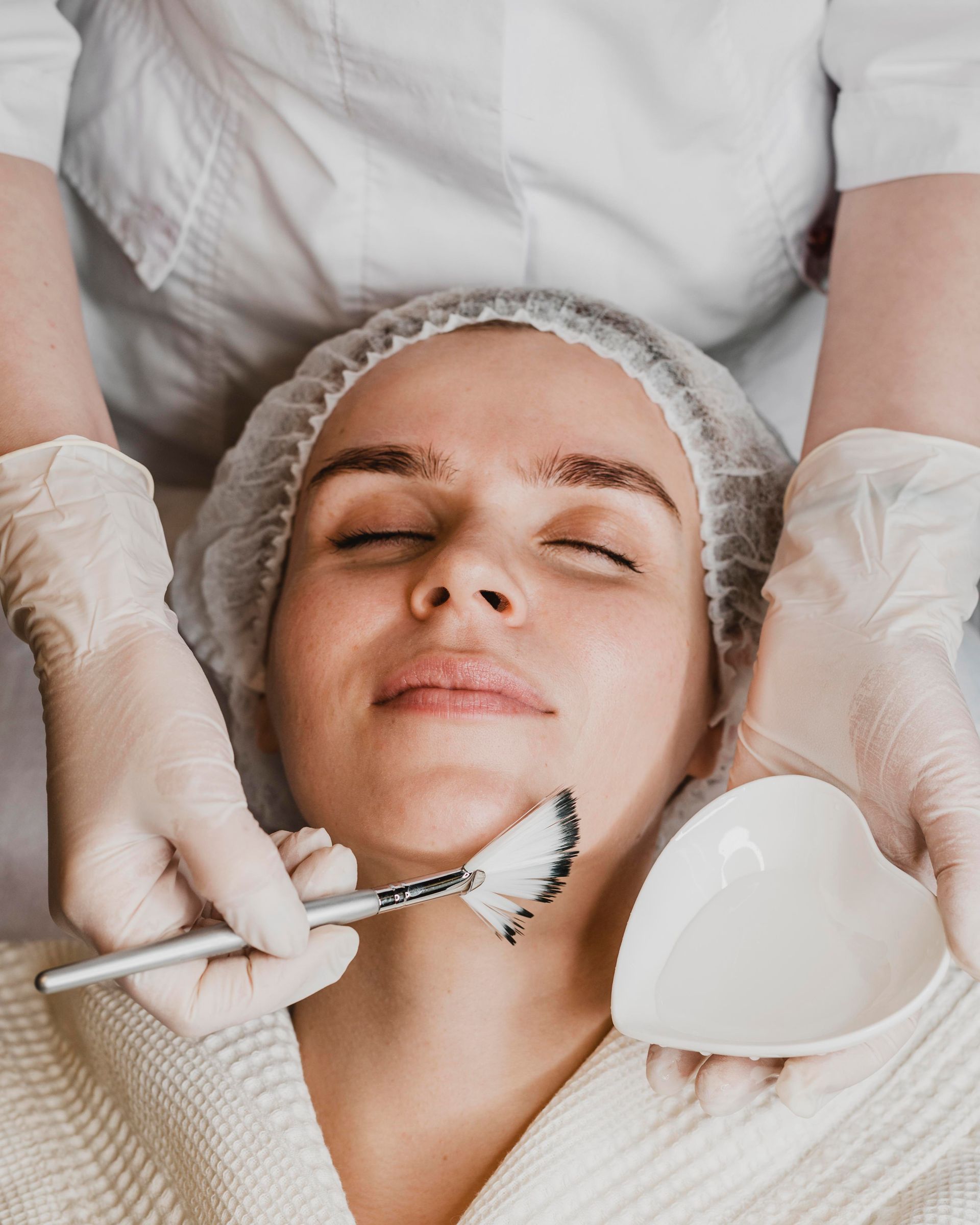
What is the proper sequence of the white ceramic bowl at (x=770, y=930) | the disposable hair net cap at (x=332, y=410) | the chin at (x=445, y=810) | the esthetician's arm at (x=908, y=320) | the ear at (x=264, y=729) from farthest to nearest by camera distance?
1. the ear at (x=264, y=729)
2. the disposable hair net cap at (x=332, y=410)
3. the esthetician's arm at (x=908, y=320)
4. the chin at (x=445, y=810)
5. the white ceramic bowl at (x=770, y=930)

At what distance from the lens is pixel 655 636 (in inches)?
49.0

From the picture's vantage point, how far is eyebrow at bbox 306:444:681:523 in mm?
1273

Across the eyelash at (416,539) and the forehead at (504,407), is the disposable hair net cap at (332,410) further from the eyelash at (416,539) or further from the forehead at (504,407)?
the eyelash at (416,539)

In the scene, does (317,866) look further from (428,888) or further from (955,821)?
(955,821)

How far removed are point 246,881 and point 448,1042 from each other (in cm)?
47

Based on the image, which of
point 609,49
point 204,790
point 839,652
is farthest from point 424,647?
point 609,49

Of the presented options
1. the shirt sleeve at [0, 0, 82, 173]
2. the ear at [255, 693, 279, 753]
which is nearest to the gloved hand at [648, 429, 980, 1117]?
the ear at [255, 693, 279, 753]

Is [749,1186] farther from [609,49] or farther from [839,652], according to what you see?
[609,49]

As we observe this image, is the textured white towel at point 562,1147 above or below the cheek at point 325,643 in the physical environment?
below

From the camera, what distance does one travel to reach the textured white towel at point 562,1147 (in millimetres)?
1117

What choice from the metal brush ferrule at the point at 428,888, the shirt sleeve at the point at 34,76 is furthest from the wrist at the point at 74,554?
the shirt sleeve at the point at 34,76

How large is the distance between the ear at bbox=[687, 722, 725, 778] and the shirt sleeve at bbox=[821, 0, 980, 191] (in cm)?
77

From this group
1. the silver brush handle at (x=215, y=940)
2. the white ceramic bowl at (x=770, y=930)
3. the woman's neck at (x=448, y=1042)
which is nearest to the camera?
the silver brush handle at (x=215, y=940)

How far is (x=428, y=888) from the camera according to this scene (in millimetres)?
968
